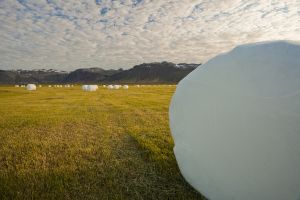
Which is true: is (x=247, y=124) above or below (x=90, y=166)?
above

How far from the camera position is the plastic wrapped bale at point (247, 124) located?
187 inches

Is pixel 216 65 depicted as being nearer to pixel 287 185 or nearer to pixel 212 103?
pixel 212 103

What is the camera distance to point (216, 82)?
577 centimetres

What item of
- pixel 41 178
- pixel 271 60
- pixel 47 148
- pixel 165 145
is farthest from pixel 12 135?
pixel 271 60

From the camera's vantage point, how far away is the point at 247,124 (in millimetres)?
5000

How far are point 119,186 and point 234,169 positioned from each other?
3.59 m

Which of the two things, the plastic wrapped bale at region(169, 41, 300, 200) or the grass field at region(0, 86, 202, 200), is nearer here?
the plastic wrapped bale at region(169, 41, 300, 200)

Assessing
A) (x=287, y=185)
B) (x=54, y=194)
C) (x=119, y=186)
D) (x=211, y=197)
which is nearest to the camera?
(x=287, y=185)

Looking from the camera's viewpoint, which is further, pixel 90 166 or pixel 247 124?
pixel 90 166

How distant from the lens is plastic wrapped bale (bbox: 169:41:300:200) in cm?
474

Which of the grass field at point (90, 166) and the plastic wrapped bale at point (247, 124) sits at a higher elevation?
the plastic wrapped bale at point (247, 124)

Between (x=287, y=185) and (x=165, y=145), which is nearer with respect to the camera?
(x=287, y=185)

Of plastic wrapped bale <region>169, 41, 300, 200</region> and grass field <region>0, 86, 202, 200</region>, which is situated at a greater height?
plastic wrapped bale <region>169, 41, 300, 200</region>

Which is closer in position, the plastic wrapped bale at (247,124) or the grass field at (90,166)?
the plastic wrapped bale at (247,124)
